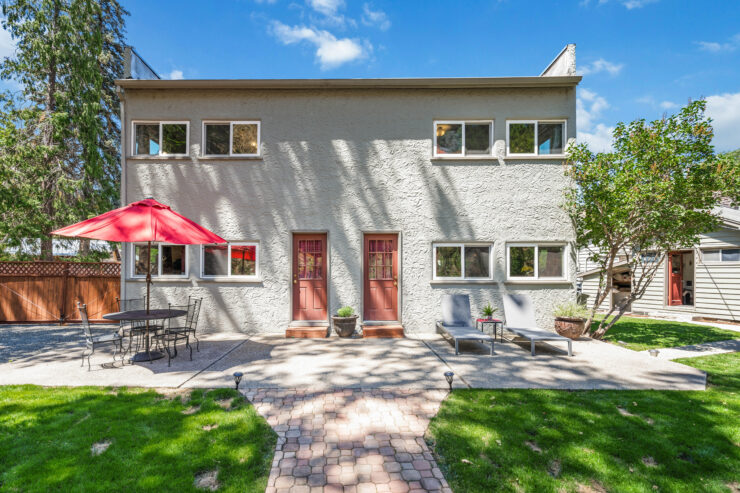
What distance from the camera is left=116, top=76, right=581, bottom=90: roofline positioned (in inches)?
333

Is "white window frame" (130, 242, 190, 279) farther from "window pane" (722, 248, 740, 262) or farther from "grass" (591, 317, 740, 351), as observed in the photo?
"window pane" (722, 248, 740, 262)

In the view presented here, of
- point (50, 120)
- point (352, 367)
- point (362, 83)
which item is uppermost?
point (50, 120)

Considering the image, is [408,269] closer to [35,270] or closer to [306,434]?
[306,434]

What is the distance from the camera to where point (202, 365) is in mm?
5613

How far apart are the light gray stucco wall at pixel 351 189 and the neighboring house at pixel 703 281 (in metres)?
5.05

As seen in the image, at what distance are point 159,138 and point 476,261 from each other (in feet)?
31.2

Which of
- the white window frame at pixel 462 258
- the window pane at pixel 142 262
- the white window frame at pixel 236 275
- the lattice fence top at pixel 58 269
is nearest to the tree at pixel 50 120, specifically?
the lattice fence top at pixel 58 269

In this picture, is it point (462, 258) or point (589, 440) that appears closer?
point (589, 440)

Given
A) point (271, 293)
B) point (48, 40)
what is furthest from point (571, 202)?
point (48, 40)

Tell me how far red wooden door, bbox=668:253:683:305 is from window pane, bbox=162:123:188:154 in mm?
18317

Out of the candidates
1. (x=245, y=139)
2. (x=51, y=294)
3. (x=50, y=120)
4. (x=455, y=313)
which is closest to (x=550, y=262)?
(x=455, y=313)

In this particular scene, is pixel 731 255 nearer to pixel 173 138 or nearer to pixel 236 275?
pixel 236 275

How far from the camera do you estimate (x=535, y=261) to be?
8.63 m

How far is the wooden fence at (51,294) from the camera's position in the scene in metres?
9.37
